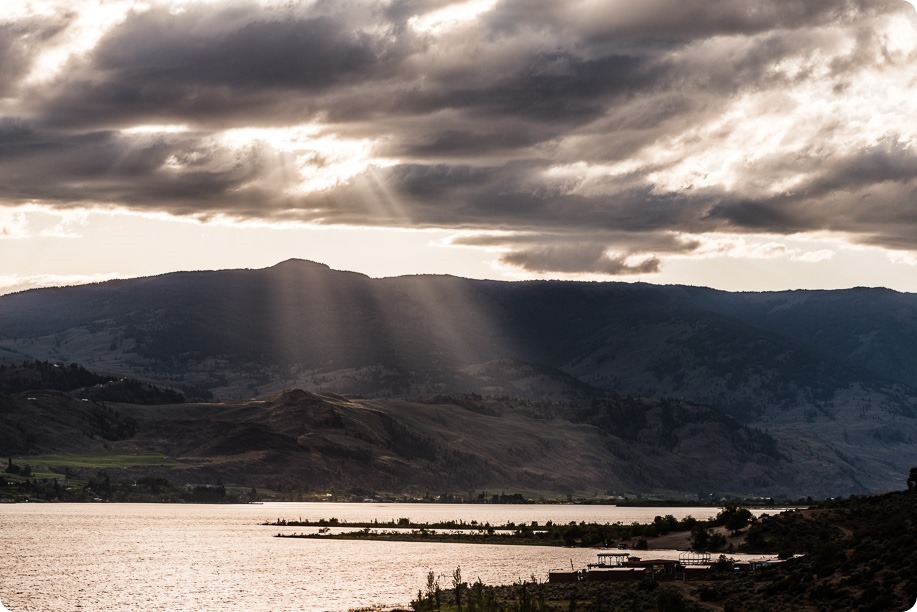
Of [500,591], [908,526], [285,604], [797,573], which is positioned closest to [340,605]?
[285,604]

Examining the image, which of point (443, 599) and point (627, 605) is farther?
point (443, 599)

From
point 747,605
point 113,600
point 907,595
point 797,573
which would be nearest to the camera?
point 907,595

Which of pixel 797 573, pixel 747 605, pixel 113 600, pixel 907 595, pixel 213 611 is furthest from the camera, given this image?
pixel 113 600

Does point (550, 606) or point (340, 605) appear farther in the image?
point (340, 605)

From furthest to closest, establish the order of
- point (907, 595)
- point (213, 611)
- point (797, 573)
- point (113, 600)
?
point (113, 600), point (213, 611), point (797, 573), point (907, 595)

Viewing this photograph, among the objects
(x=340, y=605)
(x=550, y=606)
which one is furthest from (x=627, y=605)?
(x=340, y=605)

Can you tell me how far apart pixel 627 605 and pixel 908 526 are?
41.8 m

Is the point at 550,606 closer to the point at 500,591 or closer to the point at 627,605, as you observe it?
the point at 627,605

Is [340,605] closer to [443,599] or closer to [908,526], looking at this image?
[443,599]

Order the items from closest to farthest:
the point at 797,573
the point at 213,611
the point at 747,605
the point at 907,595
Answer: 1. the point at 907,595
2. the point at 747,605
3. the point at 797,573
4. the point at 213,611

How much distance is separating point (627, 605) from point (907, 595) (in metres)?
32.7

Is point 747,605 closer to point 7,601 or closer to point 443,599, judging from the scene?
point 443,599

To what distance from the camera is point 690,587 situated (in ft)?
582

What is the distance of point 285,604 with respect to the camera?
191 meters
